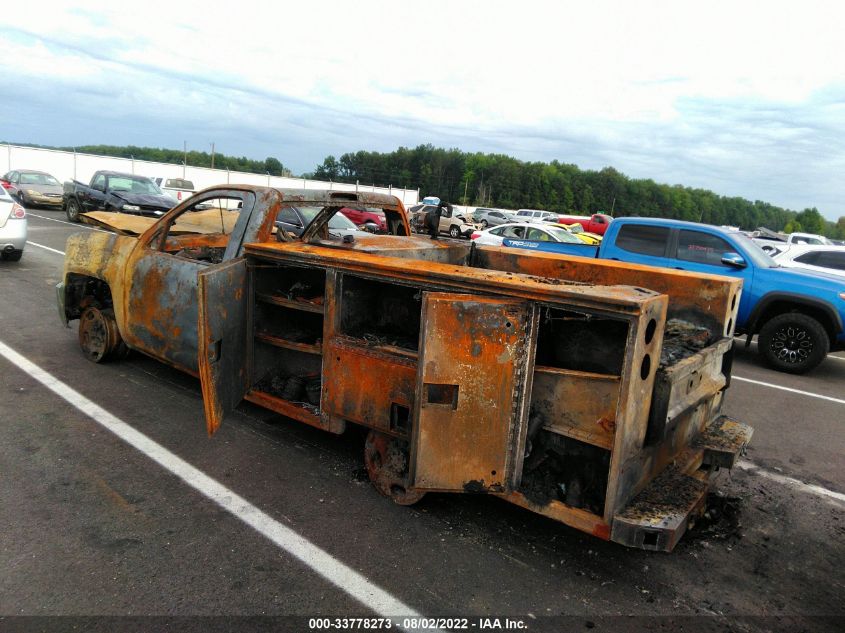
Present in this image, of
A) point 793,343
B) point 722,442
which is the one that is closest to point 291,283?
point 722,442

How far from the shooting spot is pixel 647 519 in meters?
2.91

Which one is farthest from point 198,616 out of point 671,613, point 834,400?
point 834,400

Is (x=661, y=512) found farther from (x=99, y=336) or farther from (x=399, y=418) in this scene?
(x=99, y=336)

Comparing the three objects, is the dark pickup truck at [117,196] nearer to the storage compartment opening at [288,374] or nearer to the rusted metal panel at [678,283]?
the storage compartment opening at [288,374]

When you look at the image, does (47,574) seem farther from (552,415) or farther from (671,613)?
(671,613)

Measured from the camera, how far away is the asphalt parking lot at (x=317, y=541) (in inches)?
111

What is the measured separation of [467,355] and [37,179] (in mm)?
24403

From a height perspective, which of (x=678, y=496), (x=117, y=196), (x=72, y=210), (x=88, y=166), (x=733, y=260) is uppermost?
(x=88, y=166)

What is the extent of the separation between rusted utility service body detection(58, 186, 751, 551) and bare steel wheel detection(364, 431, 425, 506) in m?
0.01

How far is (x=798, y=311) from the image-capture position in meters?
8.05

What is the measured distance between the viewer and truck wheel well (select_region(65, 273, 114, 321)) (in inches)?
233

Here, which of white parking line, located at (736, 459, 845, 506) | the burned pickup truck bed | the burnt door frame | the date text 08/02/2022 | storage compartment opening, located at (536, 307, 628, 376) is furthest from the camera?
the burnt door frame

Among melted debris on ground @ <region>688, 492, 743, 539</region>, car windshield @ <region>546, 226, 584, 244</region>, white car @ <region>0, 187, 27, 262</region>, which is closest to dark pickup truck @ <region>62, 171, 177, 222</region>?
white car @ <region>0, 187, 27, 262</region>

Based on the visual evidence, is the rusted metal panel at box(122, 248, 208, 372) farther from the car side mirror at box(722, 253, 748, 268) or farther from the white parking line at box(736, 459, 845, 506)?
the car side mirror at box(722, 253, 748, 268)
